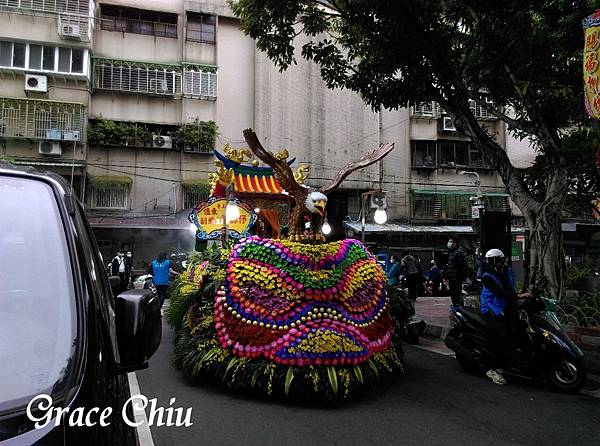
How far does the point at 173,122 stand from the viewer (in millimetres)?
22312

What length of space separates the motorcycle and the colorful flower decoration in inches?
47.3

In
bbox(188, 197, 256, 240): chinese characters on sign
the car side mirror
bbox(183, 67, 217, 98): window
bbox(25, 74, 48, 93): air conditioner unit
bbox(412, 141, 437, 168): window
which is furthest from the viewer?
bbox(412, 141, 437, 168): window

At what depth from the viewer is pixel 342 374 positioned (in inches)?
185

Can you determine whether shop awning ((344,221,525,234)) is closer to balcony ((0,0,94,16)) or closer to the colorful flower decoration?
balcony ((0,0,94,16))

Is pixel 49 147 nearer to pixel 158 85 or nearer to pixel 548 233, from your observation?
pixel 158 85

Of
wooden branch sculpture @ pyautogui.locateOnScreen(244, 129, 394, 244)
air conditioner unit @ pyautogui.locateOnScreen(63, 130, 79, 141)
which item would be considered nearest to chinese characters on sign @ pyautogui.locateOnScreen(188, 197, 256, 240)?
wooden branch sculpture @ pyautogui.locateOnScreen(244, 129, 394, 244)

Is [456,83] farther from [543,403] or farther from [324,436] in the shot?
[324,436]

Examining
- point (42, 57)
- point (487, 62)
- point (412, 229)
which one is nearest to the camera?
point (487, 62)

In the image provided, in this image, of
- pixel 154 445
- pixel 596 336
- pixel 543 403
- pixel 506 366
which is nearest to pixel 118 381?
pixel 154 445

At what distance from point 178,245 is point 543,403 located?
59.5ft

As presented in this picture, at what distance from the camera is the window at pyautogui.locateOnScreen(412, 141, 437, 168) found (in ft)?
81.9

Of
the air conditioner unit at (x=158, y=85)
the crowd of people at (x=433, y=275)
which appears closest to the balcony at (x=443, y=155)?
the crowd of people at (x=433, y=275)

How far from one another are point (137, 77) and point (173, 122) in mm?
2407

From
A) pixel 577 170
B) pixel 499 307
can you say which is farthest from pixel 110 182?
pixel 499 307
